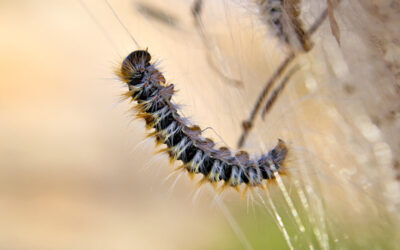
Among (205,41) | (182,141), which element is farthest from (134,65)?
(205,41)

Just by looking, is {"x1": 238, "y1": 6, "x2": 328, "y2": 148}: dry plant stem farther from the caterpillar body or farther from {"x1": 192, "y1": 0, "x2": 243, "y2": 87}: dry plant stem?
the caterpillar body

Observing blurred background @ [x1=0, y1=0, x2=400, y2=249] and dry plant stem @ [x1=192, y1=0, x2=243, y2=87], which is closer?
blurred background @ [x1=0, y1=0, x2=400, y2=249]

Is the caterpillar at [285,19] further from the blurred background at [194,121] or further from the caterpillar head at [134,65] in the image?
the caterpillar head at [134,65]

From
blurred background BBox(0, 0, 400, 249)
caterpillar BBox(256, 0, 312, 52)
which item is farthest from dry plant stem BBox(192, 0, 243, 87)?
caterpillar BBox(256, 0, 312, 52)

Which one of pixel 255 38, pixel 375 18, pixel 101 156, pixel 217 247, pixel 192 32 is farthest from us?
pixel 101 156

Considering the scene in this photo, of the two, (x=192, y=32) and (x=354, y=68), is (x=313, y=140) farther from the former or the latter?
(x=192, y=32)

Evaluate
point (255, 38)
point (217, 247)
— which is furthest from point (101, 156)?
point (255, 38)
